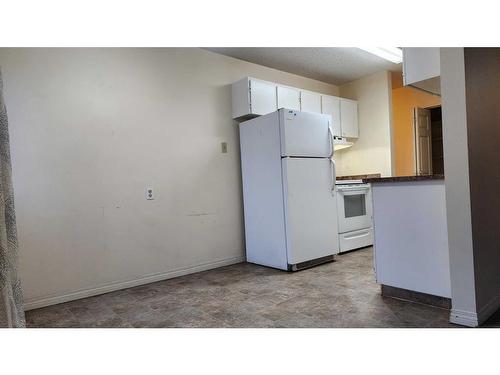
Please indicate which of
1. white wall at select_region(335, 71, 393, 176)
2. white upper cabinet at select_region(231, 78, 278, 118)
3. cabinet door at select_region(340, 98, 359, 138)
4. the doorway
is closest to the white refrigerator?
white upper cabinet at select_region(231, 78, 278, 118)

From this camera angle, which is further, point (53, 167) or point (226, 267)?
point (226, 267)

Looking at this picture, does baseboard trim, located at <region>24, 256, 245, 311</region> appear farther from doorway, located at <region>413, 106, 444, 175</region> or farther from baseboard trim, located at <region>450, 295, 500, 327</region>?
doorway, located at <region>413, 106, 444, 175</region>

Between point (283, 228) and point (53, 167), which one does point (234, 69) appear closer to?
point (283, 228)

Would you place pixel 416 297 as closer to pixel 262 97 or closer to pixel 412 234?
pixel 412 234

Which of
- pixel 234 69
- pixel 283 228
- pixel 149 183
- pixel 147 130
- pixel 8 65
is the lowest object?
pixel 283 228

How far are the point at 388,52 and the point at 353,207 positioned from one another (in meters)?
1.91

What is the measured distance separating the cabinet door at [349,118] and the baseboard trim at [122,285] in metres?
2.42

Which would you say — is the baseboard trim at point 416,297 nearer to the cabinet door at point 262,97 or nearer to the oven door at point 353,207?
the oven door at point 353,207

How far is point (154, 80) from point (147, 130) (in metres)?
0.52

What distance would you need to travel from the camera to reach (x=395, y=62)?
404cm

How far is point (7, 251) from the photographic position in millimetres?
1320
